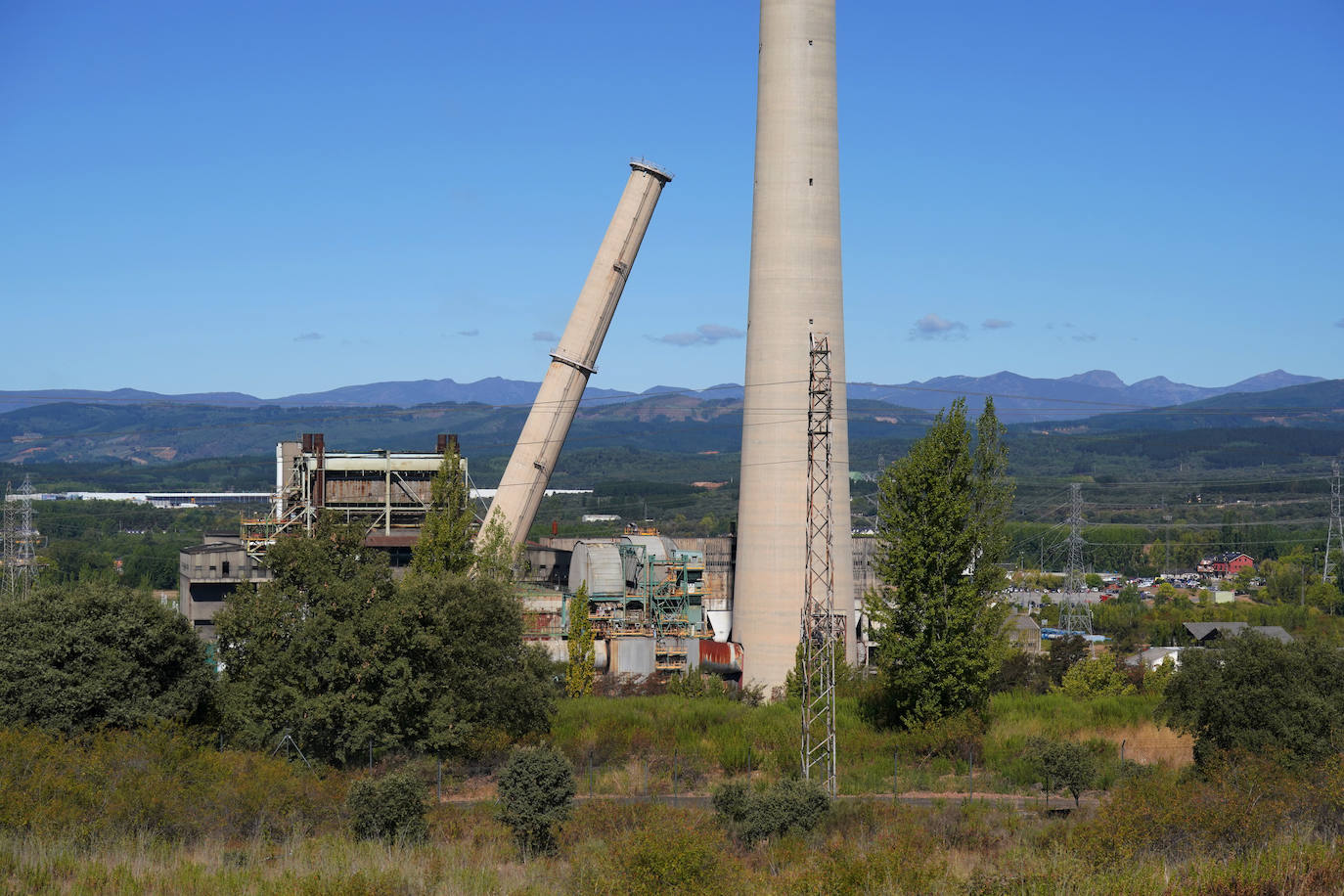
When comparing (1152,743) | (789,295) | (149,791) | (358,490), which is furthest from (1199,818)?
(358,490)

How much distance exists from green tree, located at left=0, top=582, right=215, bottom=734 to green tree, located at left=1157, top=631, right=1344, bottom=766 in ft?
76.1

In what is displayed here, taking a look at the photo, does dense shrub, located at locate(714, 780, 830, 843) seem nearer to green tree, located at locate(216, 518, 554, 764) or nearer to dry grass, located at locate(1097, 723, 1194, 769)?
green tree, located at locate(216, 518, 554, 764)

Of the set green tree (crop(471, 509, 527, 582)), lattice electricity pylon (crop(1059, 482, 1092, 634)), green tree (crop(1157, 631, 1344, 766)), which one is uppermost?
green tree (crop(471, 509, 527, 582))

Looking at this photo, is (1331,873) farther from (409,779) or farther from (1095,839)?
(409,779)

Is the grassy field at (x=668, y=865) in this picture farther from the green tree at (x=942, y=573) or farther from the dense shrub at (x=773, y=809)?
the green tree at (x=942, y=573)

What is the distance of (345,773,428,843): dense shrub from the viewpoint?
22766mm

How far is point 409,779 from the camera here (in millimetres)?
23281

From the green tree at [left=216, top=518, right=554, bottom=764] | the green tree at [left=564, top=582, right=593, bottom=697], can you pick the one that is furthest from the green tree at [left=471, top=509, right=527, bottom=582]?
the green tree at [left=216, top=518, right=554, bottom=764]

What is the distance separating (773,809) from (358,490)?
A: 37342mm

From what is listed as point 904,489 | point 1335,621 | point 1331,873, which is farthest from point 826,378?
point 1335,621

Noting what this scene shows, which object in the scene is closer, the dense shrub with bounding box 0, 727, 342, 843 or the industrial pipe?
the dense shrub with bounding box 0, 727, 342, 843

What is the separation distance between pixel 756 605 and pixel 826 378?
18.9 m

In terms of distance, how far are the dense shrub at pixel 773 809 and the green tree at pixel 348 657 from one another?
718cm

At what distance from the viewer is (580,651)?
4509 cm
